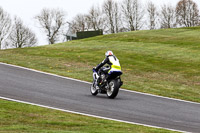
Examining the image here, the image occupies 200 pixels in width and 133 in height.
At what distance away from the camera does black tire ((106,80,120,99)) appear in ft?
45.3

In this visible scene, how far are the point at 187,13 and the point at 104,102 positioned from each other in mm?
91299

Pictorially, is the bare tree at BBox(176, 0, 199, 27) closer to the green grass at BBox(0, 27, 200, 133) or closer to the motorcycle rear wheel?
the green grass at BBox(0, 27, 200, 133)

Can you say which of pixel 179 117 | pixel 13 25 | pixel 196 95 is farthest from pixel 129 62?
pixel 13 25

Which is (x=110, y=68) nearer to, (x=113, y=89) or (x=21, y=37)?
(x=113, y=89)

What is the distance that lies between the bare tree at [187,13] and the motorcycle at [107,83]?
85.8m

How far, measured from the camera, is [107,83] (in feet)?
46.8

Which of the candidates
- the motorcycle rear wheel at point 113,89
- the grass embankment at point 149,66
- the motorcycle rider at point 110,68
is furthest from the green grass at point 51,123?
the grass embankment at point 149,66

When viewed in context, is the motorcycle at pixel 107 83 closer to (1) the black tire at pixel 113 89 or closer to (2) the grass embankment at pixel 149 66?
(1) the black tire at pixel 113 89

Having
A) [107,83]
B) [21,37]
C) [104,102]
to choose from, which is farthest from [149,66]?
[21,37]

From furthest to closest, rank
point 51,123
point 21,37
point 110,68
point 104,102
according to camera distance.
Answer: point 21,37, point 110,68, point 104,102, point 51,123

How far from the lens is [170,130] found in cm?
888

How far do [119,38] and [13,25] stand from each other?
53.1 meters

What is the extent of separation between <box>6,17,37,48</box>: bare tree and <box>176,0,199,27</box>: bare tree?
134 feet

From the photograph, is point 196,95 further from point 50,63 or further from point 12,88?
point 50,63
